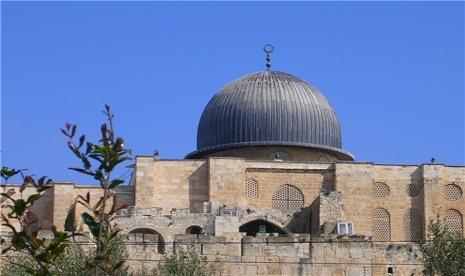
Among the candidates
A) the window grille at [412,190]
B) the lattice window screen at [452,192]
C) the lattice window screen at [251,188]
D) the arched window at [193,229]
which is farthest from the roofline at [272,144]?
the arched window at [193,229]

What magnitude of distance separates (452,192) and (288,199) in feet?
21.6

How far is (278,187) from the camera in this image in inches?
1794

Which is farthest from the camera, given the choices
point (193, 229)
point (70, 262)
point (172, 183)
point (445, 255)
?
point (172, 183)

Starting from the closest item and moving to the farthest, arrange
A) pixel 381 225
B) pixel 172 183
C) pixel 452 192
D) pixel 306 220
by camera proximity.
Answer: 1. pixel 306 220
2. pixel 172 183
3. pixel 381 225
4. pixel 452 192

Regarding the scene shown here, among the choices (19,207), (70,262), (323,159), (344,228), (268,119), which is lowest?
(19,207)

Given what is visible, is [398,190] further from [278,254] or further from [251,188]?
[278,254]

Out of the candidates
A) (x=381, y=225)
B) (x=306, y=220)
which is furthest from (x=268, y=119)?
(x=381, y=225)

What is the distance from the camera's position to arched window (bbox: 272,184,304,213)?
149 ft

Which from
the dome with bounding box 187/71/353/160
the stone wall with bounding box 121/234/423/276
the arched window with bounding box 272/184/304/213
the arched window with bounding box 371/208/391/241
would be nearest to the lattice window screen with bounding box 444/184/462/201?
the arched window with bounding box 371/208/391/241

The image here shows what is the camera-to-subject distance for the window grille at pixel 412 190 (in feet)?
150

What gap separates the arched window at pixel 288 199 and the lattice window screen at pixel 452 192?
5806 mm

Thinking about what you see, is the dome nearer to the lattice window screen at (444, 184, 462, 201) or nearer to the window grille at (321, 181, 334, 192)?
the window grille at (321, 181, 334, 192)

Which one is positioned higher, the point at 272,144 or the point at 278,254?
the point at 272,144

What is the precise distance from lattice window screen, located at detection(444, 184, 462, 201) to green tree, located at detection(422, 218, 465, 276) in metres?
14.2
